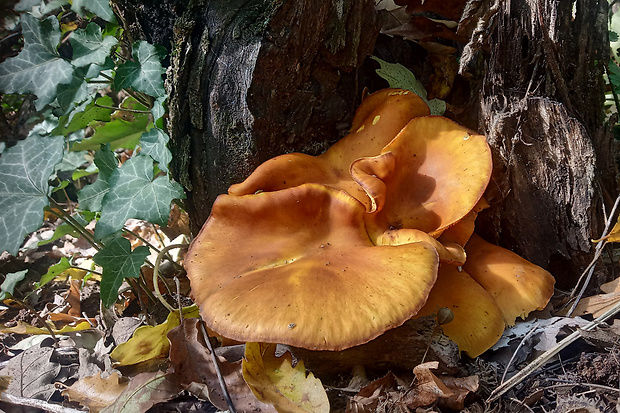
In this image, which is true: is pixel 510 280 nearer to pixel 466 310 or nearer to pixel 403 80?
pixel 466 310

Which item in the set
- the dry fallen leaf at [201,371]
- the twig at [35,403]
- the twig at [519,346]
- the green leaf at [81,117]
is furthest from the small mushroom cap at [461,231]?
the green leaf at [81,117]

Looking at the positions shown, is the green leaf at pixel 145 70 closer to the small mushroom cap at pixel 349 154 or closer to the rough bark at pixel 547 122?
the small mushroom cap at pixel 349 154

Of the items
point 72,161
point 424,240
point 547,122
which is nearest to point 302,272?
point 424,240

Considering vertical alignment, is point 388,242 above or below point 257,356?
above

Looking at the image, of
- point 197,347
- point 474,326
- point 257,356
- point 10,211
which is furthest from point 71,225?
point 474,326

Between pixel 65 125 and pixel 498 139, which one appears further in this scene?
pixel 65 125

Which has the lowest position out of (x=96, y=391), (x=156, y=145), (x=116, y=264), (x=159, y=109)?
(x=96, y=391)

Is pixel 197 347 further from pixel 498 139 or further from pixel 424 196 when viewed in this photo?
pixel 498 139
